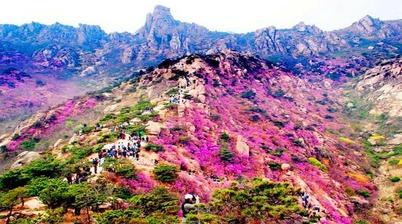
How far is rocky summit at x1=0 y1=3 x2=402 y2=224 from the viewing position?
37.1m

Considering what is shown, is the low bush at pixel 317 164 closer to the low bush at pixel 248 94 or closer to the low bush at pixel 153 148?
the low bush at pixel 153 148

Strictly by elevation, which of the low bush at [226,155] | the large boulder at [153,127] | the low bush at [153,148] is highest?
the large boulder at [153,127]

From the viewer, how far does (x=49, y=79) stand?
618ft

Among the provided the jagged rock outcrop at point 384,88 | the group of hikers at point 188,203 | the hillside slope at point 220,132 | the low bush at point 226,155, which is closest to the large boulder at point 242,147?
the hillside slope at point 220,132

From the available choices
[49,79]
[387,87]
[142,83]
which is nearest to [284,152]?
[142,83]

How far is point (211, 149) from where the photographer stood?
66.8 m

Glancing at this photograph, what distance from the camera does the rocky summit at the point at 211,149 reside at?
37.1 metres

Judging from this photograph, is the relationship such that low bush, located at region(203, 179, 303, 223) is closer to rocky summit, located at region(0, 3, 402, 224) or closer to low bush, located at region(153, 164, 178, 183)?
rocky summit, located at region(0, 3, 402, 224)

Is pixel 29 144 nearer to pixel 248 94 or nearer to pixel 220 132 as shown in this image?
pixel 220 132

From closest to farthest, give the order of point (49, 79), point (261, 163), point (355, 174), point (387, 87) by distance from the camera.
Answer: point (261, 163) < point (355, 174) < point (387, 87) < point (49, 79)

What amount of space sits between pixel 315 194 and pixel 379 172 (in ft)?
81.4

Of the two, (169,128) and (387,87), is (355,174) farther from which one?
(387,87)

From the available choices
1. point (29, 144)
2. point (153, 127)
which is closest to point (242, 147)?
point (153, 127)

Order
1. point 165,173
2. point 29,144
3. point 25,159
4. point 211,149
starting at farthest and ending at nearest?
point 29,144 → point 25,159 → point 211,149 → point 165,173
